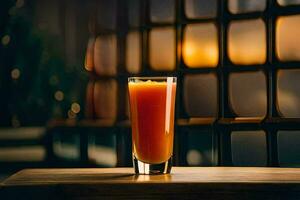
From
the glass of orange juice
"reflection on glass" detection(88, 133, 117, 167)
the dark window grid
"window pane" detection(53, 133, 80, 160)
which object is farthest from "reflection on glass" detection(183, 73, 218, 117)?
the glass of orange juice

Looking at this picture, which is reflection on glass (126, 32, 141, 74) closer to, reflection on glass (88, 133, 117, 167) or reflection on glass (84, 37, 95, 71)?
reflection on glass (84, 37, 95, 71)

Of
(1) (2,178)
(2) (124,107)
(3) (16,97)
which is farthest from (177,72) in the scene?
(1) (2,178)

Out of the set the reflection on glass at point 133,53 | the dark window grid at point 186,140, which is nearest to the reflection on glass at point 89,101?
the reflection on glass at point 133,53

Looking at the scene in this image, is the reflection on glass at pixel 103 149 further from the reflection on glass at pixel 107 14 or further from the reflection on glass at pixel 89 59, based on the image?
the reflection on glass at pixel 107 14

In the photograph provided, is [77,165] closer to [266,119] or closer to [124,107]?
[124,107]

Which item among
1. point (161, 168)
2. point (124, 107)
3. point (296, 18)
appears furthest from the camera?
point (124, 107)
